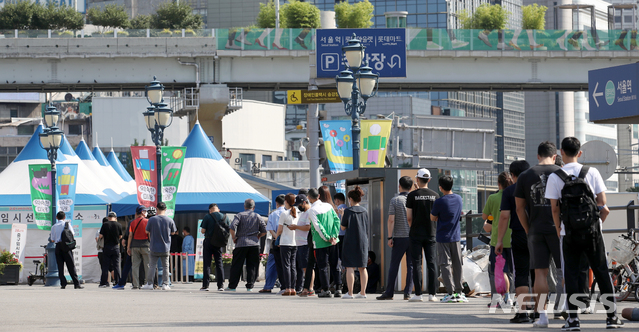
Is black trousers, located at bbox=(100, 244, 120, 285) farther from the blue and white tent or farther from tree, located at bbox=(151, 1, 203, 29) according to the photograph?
tree, located at bbox=(151, 1, 203, 29)

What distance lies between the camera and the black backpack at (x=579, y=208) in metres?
8.71

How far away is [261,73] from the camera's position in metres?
45.3

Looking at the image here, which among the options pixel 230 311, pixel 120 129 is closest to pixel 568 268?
pixel 230 311

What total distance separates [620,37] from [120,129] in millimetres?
56025

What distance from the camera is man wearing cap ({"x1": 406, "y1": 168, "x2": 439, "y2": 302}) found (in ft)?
44.4

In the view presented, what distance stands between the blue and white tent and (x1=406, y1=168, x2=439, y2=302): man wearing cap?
12683 millimetres

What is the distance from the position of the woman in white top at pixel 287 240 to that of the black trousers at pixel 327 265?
3.23ft

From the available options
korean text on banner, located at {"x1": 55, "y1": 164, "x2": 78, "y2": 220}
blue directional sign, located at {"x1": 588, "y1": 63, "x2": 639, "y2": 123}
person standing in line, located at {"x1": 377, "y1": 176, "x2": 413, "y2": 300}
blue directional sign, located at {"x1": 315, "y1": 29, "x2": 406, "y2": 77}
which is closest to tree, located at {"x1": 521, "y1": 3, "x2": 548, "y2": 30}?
blue directional sign, located at {"x1": 315, "y1": 29, "x2": 406, "y2": 77}

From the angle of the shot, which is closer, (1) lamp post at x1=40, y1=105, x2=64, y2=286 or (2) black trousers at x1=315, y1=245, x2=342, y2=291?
(2) black trousers at x1=315, y1=245, x2=342, y2=291

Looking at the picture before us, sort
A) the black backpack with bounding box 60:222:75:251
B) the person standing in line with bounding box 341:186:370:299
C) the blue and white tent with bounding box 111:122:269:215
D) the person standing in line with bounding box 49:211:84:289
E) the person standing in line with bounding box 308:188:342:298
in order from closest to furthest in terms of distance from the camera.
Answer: the person standing in line with bounding box 341:186:370:299 → the person standing in line with bounding box 308:188:342:298 → the black backpack with bounding box 60:222:75:251 → the person standing in line with bounding box 49:211:84:289 → the blue and white tent with bounding box 111:122:269:215

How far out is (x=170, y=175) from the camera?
898 inches

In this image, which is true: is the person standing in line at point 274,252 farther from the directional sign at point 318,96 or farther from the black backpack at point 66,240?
the black backpack at point 66,240

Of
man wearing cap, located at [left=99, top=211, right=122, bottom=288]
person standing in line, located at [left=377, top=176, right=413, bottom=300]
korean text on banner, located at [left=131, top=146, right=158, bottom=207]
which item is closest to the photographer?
person standing in line, located at [left=377, top=176, right=413, bottom=300]

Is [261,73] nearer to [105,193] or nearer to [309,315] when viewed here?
[105,193]
